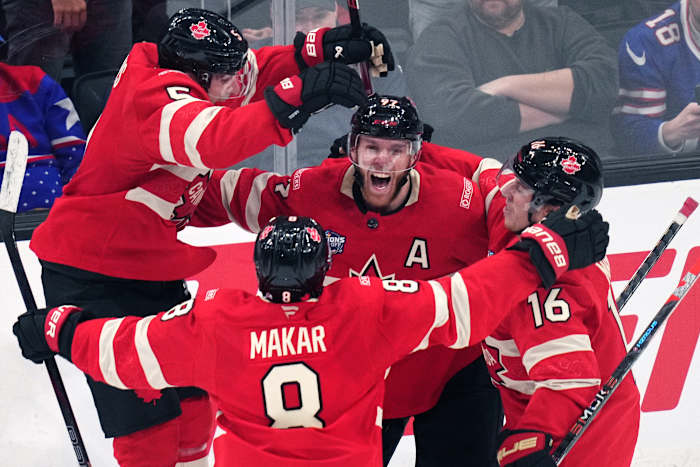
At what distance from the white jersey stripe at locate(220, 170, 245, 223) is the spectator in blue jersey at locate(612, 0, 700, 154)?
4.48 feet

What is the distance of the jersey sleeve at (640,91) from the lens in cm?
335

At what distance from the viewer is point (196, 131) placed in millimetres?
2107

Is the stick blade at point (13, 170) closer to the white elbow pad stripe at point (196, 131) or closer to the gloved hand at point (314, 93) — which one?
the white elbow pad stripe at point (196, 131)

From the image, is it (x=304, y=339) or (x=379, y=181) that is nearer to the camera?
(x=304, y=339)

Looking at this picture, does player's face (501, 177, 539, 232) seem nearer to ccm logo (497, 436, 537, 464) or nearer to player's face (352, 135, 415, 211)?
player's face (352, 135, 415, 211)

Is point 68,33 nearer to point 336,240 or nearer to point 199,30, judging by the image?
point 199,30

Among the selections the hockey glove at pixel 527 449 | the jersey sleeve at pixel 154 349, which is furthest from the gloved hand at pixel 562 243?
the jersey sleeve at pixel 154 349

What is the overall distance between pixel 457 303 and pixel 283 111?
1.75 feet

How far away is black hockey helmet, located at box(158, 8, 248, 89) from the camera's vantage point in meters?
2.29

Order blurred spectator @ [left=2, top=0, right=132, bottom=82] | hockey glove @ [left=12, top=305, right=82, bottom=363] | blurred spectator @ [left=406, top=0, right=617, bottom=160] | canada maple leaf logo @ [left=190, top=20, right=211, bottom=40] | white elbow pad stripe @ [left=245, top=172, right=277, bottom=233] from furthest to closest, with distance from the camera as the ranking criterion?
blurred spectator @ [left=406, top=0, right=617, bottom=160]
blurred spectator @ [left=2, top=0, right=132, bottom=82]
white elbow pad stripe @ [left=245, top=172, right=277, bottom=233]
canada maple leaf logo @ [left=190, top=20, right=211, bottom=40]
hockey glove @ [left=12, top=305, right=82, bottom=363]

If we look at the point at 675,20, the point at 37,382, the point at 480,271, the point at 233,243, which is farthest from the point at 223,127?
the point at 675,20

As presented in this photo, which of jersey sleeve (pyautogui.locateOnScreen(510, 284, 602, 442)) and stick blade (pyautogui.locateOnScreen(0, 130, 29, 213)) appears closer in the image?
jersey sleeve (pyautogui.locateOnScreen(510, 284, 602, 442))

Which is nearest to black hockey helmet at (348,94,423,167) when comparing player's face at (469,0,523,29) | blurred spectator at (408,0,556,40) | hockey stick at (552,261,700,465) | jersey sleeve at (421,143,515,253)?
jersey sleeve at (421,143,515,253)

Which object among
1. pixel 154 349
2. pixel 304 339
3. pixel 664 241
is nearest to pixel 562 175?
pixel 664 241
